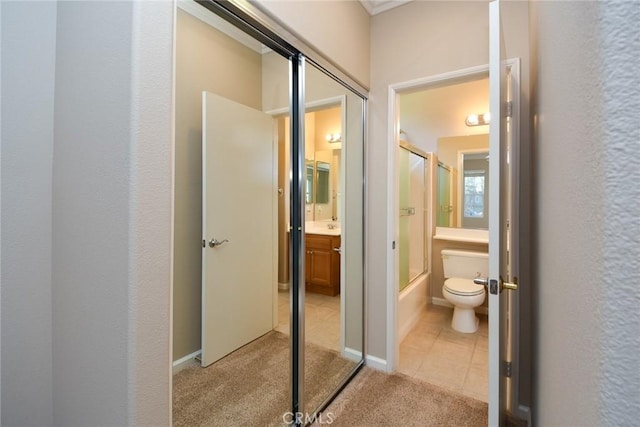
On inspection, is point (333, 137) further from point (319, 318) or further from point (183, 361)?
point (183, 361)

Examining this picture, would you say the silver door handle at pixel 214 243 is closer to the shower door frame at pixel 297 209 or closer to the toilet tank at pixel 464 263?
the shower door frame at pixel 297 209

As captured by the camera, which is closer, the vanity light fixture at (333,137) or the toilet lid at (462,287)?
the vanity light fixture at (333,137)

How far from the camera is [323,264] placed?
2072 mm

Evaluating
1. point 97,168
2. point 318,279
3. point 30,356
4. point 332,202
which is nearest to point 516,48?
point 332,202

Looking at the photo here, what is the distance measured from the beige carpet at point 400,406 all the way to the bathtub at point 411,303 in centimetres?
65

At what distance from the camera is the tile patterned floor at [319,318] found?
5.75ft

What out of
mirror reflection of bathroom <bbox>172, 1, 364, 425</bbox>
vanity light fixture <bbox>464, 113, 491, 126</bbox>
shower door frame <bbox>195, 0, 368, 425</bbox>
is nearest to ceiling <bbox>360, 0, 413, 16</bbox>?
mirror reflection of bathroom <bbox>172, 1, 364, 425</bbox>

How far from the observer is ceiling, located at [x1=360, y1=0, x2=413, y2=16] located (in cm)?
205

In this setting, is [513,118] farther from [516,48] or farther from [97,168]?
[97,168]

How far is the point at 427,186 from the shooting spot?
3369mm

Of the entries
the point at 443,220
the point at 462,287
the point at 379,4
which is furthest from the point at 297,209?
the point at 443,220

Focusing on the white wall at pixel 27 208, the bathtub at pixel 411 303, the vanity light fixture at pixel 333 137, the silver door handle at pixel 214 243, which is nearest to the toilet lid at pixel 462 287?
the bathtub at pixel 411 303

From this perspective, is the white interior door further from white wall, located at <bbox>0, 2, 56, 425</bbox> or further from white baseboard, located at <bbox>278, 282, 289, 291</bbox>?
white wall, located at <bbox>0, 2, 56, 425</bbox>

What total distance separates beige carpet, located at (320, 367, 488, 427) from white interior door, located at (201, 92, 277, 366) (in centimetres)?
70
